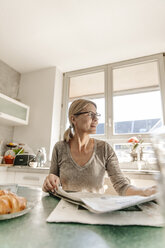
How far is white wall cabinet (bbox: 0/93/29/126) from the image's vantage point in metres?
2.31

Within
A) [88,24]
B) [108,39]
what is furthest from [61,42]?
[108,39]

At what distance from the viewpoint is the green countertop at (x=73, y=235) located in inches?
9.8

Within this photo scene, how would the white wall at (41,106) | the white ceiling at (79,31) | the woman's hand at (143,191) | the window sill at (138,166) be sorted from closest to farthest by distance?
1. the woman's hand at (143,191)
2. the white ceiling at (79,31)
3. the window sill at (138,166)
4. the white wall at (41,106)

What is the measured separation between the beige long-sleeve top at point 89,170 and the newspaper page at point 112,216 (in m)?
0.51

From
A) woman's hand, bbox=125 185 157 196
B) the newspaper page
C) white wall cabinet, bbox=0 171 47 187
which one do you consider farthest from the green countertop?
white wall cabinet, bbox=0 171 47 187

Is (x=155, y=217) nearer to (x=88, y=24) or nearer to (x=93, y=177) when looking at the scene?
(x=93, y=177)

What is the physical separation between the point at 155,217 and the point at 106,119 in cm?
230

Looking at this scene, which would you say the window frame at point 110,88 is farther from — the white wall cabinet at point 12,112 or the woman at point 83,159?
the woman at point 83,159

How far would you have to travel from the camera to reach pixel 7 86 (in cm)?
283

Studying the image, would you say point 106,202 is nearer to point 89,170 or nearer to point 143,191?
point 143,191

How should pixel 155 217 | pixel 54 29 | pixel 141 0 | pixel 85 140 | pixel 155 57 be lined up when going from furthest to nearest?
pixel 155 57 → pixel 54 29 → pixel 141 0 → pixel 85 140 → pixel 155 217

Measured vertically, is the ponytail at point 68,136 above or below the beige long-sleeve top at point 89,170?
above

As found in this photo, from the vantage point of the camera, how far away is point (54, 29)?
6.69 ft

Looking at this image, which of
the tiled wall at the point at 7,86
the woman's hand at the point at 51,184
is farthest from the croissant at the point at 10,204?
the tiled wall at the point at 7,86
